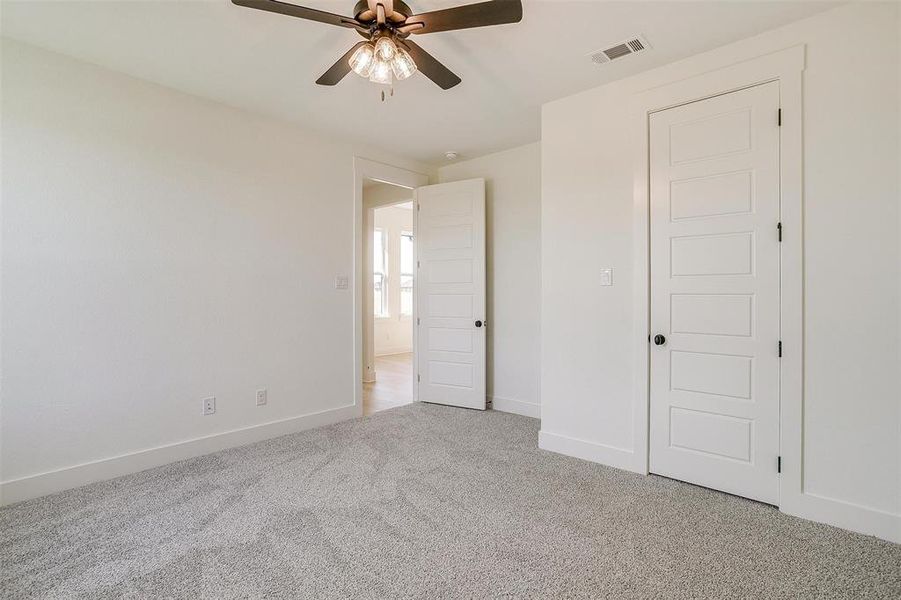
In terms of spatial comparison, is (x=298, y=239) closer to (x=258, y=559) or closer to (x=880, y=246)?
(x=258, y=559)

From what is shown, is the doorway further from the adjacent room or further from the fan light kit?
the fan light kit

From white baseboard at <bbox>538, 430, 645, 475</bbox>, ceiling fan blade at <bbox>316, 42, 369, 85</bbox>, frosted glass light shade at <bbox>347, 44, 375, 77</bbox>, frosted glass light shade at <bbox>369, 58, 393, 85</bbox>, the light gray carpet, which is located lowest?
the light gray carpet

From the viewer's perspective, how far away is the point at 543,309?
3230mm

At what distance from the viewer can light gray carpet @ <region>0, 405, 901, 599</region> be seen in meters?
1.69

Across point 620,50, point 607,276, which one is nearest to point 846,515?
point 607,276

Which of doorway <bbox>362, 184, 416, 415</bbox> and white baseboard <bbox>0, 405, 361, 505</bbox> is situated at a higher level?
doorway <bbox>362, 184, 416, 415</bbox>

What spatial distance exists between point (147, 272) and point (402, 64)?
7.29 ft

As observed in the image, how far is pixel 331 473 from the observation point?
9.04 feet

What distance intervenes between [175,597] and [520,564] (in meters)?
1.39

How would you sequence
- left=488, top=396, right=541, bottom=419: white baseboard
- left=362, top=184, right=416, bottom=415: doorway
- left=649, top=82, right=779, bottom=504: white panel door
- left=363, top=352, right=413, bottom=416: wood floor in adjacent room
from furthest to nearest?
left=362, top=184, right=416, bottom=415: doorway, left=363, top=352, right=413, bottom=416: wood floor in adjacent room, left=488, top=396, right=541, bottom=419: white baseboard, left=649, top=82, right=779, bottom=504: white panel door

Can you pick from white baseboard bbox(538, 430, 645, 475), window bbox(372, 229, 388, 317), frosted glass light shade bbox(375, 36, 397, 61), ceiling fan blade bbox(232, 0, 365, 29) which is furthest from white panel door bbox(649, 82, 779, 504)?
window bbox(372, 229, 388, 317)

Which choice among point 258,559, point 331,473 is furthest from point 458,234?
point 258,559

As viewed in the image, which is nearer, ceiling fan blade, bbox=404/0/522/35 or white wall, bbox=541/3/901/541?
ceiling fan blade, bbox=404/0/522/35

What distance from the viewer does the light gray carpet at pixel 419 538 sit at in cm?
169
